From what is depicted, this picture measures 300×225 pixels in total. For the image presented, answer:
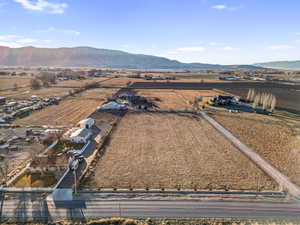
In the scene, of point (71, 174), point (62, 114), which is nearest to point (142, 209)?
point (71, 174)

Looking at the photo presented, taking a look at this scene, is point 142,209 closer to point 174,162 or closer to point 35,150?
point 174,162

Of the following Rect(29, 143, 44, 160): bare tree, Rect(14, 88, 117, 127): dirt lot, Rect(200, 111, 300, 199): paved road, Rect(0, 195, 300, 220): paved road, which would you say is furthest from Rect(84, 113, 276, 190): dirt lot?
Rect(14, 88, 117, 127): dirt lot

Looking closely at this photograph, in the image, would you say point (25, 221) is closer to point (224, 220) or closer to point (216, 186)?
point (224, 220)

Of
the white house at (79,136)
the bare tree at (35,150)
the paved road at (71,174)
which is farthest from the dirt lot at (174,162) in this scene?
the bare tree at (35,150)

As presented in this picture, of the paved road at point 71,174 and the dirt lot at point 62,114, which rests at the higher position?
the dirt lot at point 62,114

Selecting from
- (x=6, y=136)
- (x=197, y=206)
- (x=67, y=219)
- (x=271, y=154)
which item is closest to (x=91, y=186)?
(x=67, y=219)

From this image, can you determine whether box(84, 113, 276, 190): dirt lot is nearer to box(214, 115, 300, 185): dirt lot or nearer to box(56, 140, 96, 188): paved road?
box(56, 140, 96, 188): paved road

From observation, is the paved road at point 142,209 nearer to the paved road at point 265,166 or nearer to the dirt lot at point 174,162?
the dirt lot at point 174,162
